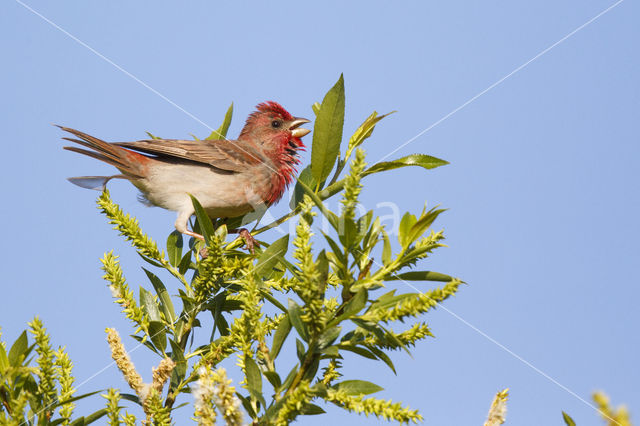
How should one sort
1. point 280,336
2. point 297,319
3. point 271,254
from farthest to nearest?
point 271,254
point 280,336
point 297,319

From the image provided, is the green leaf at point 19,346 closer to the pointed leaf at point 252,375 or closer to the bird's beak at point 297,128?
the pointed leaf at point 252,375

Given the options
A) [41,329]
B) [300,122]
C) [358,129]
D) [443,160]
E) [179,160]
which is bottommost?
[41,329]

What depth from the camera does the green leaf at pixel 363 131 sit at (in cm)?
333

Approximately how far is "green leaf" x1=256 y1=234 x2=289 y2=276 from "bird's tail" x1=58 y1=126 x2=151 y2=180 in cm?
237

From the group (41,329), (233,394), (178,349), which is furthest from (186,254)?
(233,394)

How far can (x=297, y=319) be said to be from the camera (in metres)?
2.08

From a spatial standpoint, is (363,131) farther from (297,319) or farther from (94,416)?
(94,416)

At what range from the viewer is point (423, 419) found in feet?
5.98

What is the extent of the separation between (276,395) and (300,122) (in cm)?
488

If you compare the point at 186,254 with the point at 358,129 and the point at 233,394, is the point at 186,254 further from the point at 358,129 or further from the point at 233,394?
the point at 233,394

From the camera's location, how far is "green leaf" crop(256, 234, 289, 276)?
2725mm

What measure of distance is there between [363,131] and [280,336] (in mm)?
1432

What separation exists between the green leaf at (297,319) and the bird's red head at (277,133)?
397cm

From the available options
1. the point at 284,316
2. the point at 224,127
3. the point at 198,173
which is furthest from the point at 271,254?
the point at 198,173
